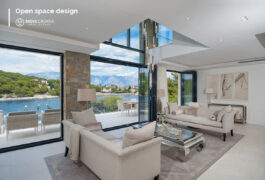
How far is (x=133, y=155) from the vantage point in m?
1.67

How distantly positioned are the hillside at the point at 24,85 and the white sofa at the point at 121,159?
7.14 feet

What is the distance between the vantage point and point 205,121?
4.05 metres

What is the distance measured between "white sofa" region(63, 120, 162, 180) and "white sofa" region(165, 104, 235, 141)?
2.71m

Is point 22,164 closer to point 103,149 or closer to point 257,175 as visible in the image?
point 103,149

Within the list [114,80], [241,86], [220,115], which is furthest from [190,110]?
[114,80]

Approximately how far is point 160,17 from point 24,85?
3.46m

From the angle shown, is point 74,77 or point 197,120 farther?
point 197,120

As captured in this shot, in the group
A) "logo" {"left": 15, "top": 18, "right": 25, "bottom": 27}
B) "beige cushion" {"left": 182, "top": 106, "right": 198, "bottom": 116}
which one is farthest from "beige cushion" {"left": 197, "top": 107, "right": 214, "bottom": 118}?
"logo" {"left": 15, "top": 18, "right": 25, "bottom": 27}

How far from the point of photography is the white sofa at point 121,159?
158 cm

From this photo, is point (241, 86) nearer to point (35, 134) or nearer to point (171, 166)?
point (171, 166)

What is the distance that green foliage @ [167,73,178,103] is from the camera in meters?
7.32

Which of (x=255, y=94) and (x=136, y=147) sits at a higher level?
(x=255, y=94)

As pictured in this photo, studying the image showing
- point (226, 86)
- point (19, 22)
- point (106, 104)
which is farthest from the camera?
point (226, 86)

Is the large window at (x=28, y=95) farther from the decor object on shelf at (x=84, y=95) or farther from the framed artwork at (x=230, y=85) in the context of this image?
the framed artwork at (x=230, y=85)
